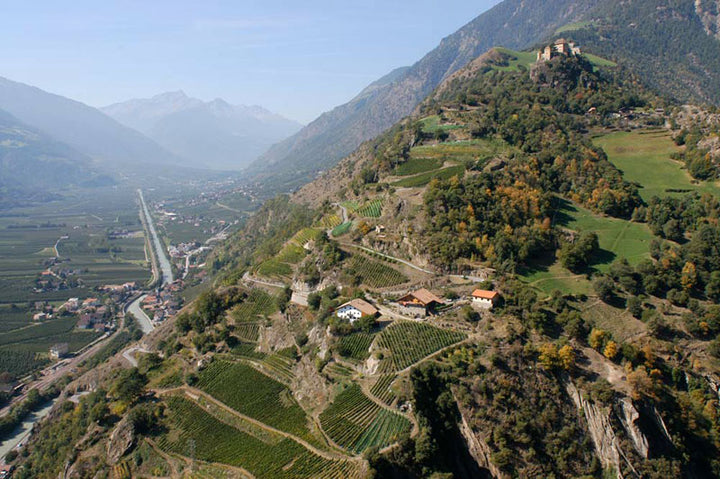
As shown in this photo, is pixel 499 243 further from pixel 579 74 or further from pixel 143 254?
pixel 143 254

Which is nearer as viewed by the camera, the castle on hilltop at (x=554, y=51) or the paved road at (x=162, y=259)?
the castle on hilltop at (x=554, y=51)

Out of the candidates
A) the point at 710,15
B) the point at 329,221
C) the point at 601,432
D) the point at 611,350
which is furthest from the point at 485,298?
the point at 710,15

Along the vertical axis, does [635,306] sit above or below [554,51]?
below

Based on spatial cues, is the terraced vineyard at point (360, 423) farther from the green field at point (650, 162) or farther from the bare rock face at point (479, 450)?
the green field at point (650, 162)

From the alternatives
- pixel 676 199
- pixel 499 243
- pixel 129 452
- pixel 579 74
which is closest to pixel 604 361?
pixel 499 243

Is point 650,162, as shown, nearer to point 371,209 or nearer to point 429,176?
point 429,176

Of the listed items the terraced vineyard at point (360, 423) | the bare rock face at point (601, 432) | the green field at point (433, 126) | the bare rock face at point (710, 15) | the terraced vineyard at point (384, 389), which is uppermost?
the bare rock face at point (710, 15)

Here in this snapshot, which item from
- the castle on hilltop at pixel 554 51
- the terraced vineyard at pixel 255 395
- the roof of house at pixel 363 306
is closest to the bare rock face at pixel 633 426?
the roof of house at pixel 363 306
